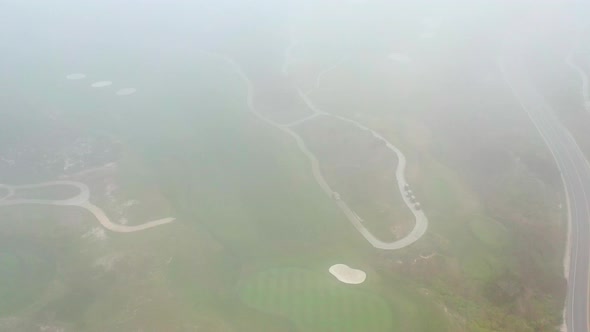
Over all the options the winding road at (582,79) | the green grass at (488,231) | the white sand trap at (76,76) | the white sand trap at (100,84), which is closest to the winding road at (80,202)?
the white sand trap at (100,84)

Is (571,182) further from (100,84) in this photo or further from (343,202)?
(100,84)

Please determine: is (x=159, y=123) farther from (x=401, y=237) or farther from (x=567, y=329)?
(x=567, y=329)

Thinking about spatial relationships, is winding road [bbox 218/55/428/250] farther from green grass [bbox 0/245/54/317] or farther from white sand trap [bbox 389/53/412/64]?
green grass [bbox 0/245/54/317]

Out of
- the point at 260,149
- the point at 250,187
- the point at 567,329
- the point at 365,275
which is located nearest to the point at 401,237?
the point at 365,275

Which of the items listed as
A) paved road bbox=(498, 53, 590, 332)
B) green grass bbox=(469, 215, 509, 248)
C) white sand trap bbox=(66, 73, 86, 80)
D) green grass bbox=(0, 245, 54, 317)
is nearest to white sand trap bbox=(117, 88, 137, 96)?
white sand trap bbox=(66, 73, 86, 80)

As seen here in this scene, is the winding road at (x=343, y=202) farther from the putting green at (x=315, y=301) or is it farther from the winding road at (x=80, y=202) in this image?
the winding road at (x=80, y=202)
